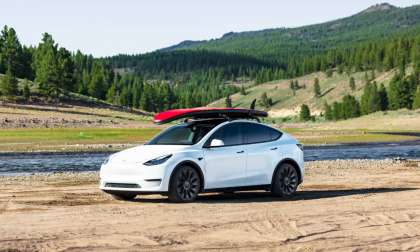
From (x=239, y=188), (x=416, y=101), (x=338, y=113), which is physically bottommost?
(x=338, y=113)

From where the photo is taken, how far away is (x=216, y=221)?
14.3m

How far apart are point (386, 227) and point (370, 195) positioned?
17.8 ft

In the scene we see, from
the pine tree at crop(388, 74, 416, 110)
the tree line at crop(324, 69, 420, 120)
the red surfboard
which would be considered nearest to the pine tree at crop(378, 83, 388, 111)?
the tree line at crop(324, 69, 420, 120)

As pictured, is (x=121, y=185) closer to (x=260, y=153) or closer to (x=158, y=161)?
(x=158, y=161)

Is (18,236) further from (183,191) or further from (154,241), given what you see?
(183,191)

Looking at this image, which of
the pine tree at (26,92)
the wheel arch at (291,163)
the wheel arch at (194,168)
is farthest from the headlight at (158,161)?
the pine tree at (26,92)

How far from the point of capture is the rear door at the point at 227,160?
57.6 feet

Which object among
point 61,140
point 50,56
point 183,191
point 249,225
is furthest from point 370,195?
point 50,56

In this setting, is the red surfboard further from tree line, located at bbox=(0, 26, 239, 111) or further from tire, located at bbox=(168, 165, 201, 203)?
tree line, located at bbox=(0, 26, 239, 111)

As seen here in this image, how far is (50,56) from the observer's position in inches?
5002

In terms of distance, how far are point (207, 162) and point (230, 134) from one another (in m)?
1.10

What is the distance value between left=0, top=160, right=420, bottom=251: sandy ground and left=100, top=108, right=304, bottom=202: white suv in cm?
35

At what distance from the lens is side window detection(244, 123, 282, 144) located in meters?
18.6

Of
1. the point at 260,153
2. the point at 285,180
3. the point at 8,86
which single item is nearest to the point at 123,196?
the point at 260,153
